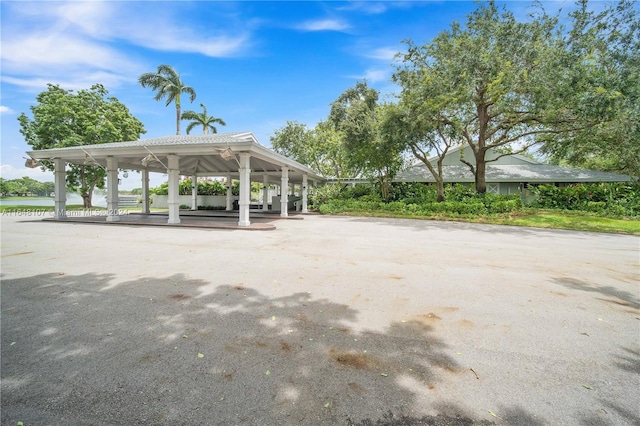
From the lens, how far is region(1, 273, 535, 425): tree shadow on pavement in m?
1.84

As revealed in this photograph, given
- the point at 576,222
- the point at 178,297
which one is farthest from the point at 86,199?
the point at 576,222

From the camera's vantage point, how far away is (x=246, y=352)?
2508 mm

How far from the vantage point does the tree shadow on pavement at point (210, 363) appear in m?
1.84

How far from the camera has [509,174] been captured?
21.1 m

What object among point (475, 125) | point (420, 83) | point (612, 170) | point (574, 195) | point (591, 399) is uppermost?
point (420, 83)

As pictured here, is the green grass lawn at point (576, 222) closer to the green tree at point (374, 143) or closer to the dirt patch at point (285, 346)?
the green tree at point (374, 143)

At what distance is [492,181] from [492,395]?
73.7 ft

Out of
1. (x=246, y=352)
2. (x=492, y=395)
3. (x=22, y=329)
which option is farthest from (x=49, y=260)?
(x=492, y=395)

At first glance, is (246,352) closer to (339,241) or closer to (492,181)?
(339,241)

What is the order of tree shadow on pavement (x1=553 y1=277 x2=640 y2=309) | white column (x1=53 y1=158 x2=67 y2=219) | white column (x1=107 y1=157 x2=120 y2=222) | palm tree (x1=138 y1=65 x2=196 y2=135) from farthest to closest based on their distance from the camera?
1. palm tree (x1=138 y1=65 x2=196 y2=135)
2. white column (x1=53 y1=158 x2=67 y2=219)
3. white column (x1=107 y1=157 x2=120 y2=222)
4. tree shadow on pavement (x1=553 y1=277 x2=640 y2=309)

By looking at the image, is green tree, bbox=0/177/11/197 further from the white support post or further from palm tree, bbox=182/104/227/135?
the white support post

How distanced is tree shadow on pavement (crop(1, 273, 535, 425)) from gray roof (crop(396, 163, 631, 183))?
66.8ft

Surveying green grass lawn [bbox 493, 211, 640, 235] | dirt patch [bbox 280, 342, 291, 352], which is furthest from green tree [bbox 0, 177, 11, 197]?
green grass lawn [bbox 493, 211, 640, 235]

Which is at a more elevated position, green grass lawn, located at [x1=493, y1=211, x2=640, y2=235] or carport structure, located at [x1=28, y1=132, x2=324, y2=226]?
carport structure, located at [x1=28, y1=132, x2=324, y2=226]
